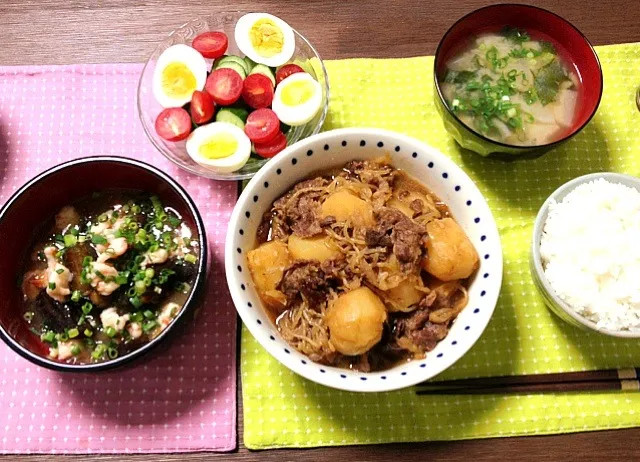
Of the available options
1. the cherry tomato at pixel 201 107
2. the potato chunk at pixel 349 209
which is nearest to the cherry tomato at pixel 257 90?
the cherry tomato at pixel 201 107

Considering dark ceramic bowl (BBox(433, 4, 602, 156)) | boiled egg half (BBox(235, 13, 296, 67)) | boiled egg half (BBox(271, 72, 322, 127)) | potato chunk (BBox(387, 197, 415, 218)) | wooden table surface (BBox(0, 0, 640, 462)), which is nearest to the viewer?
potato chunk (BBox(387, 197, 415, 218))

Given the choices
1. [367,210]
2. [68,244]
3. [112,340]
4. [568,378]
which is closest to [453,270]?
[367,210]

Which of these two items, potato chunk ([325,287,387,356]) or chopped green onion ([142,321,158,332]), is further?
chopped green onion ([142,321,158,332])

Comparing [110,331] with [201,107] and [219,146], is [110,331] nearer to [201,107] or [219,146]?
[219,146]

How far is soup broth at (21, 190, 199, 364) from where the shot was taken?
1.69 meters

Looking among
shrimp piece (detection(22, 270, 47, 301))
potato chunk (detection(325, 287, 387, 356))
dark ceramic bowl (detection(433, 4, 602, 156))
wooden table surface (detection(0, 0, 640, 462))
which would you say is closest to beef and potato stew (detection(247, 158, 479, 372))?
potato chunk (detection(325, 287, 387, 356))

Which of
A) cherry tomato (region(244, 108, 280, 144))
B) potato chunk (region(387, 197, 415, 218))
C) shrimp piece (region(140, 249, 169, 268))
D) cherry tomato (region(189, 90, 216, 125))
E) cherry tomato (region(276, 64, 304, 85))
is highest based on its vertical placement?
cherry tomato (region(276, 64, 304, 85))

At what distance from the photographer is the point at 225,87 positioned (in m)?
2.05

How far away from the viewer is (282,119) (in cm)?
203

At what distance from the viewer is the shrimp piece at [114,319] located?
5.56 feet

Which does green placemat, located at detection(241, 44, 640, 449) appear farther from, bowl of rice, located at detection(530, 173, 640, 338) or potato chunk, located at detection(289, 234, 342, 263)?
potato chunk, located at detection(289, 234, 342, 263)

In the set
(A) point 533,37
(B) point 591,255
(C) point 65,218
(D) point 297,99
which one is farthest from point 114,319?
(A) point 533,37

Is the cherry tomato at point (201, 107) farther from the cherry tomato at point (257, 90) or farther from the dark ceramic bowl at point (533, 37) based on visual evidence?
the dark ceramic bowl at point (533, 37)

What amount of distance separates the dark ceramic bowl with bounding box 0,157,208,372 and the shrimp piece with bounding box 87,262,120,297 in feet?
0.70
